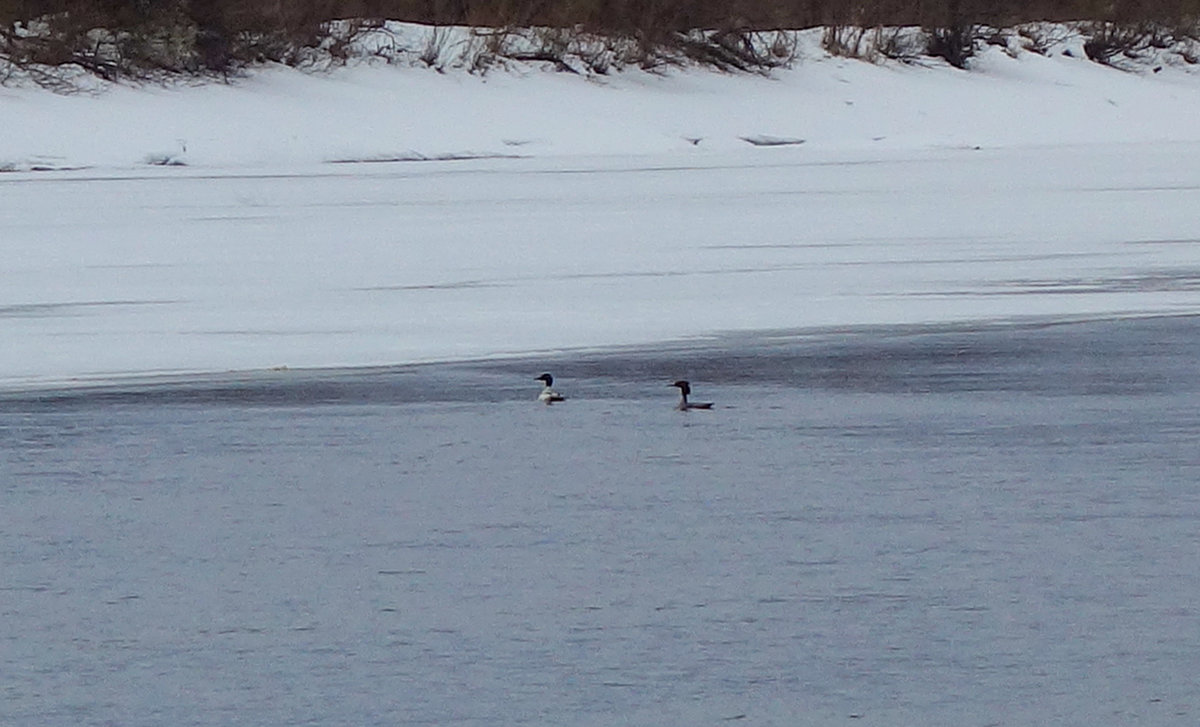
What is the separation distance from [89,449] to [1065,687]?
4061mm

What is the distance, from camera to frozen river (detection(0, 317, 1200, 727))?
16.9ft

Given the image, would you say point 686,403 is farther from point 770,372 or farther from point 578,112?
point 578,112

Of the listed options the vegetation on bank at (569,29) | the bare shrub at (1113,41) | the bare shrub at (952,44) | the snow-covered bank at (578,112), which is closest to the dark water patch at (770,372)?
the snow-covered bank at (578,112)

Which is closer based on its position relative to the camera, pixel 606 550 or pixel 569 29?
pixel 606 550

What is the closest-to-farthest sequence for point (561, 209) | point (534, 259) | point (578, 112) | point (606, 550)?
point (606, 550), point (534, 259), point (561, 209), point (578, 112)

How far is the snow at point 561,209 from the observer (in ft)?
41.4

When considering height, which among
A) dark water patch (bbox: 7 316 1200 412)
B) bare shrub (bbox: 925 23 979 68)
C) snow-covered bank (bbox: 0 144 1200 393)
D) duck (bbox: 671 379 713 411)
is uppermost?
bare shrub (bbox: 925 23 979 68)

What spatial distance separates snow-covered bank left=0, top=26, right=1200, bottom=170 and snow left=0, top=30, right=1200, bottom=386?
0.07 metres

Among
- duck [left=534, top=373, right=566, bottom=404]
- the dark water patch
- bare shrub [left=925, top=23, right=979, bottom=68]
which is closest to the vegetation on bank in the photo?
bare shrub [left=925, top=23, right=979, bottom=68]

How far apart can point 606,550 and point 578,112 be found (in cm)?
2810

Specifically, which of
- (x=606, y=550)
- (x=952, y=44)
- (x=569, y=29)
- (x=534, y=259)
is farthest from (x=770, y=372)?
(x=952, y=44)

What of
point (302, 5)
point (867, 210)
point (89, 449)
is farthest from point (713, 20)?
point (89, 449)

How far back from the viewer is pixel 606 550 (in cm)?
660

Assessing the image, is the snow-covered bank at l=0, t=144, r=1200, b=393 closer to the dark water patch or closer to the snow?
the snow
